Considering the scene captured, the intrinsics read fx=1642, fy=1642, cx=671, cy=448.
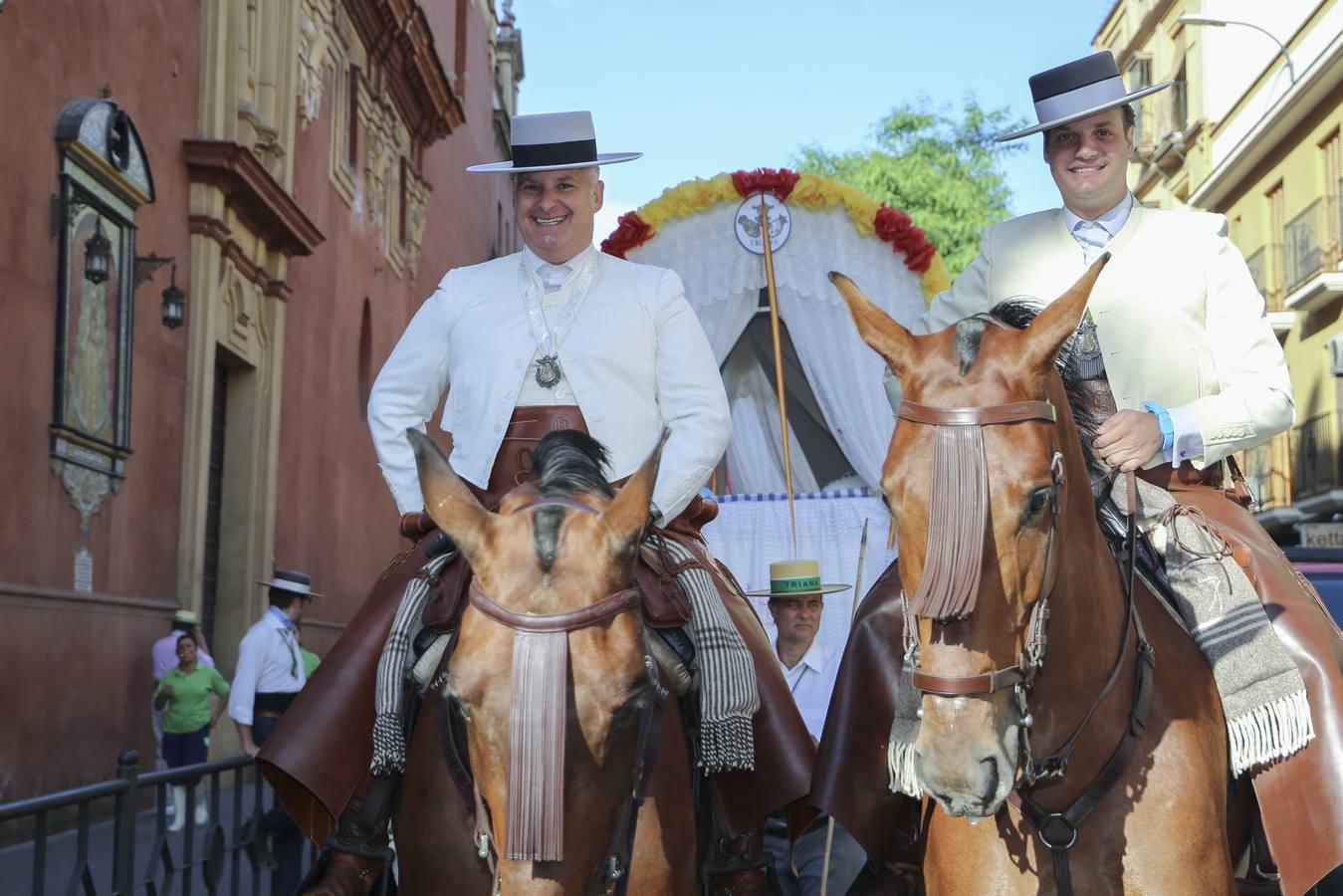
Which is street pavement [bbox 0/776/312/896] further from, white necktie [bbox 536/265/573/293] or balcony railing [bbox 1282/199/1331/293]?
balcony railing [bbox 1282/199/1331/293]

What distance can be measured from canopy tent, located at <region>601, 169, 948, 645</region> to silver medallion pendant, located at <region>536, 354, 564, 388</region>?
10907mm

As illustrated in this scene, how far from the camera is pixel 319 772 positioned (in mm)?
4496

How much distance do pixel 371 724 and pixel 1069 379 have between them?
2.13 metres

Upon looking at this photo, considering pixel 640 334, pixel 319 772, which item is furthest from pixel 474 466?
pixel 319 772

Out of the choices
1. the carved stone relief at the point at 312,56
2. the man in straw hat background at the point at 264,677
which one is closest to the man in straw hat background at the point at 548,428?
the man in straw hat background at the point at 264,677

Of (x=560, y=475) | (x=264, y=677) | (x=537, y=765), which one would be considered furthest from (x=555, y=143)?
(x=264, y=677)

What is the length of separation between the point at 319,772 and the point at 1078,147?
287cm

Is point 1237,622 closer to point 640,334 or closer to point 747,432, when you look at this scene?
point 640,334

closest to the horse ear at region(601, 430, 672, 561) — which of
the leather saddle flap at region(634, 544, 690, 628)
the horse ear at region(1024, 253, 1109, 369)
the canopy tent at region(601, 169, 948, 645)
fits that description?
the leather saddle flap at region(634, 544, 690, 628)

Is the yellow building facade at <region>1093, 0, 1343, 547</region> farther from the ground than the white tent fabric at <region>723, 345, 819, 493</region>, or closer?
farther from the ground

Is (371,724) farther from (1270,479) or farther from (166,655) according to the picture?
(1270,479)

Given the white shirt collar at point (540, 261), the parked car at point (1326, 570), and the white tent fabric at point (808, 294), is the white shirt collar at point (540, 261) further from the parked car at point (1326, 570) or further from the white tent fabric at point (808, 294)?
the white tent fabric at point (808, 294)

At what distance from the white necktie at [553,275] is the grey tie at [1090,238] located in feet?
5.30

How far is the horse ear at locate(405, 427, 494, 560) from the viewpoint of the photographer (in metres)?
3.67
